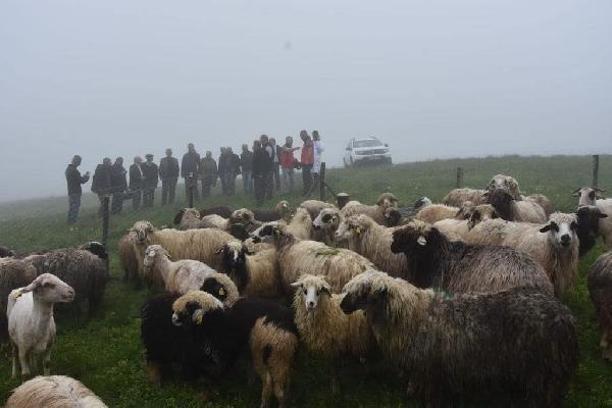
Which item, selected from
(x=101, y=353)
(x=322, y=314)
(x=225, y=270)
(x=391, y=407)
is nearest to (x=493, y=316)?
(x=391, y=407)

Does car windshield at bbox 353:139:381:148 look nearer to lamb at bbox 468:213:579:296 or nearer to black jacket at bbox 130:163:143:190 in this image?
black jacket at bbox 130:163:143:190

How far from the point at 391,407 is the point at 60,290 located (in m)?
4.83

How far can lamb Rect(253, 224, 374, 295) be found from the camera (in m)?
8.83

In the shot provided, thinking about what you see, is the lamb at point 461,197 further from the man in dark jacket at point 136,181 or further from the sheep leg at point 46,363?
the man in dark jacket at point 136,181

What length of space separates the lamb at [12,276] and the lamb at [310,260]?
14.3ft

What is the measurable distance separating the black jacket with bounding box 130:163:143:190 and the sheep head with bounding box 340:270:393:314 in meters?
18.2

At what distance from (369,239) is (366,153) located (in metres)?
23.3

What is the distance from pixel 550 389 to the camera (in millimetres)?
6035

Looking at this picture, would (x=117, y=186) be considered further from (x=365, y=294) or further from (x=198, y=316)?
(x=365, y=294)

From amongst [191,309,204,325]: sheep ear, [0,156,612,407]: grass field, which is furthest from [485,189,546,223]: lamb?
[191,309,204,325]: sheep ear

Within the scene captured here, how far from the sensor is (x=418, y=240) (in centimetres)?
881

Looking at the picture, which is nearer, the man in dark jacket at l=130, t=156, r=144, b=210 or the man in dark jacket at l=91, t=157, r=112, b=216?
the man in dark jacket at l=91, t=157, r=112, b=216

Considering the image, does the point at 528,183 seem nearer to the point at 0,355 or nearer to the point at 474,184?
the point at 474,184

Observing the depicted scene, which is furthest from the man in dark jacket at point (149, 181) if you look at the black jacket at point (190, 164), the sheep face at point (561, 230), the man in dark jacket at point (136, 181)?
the sheep face at point (561, 230)
